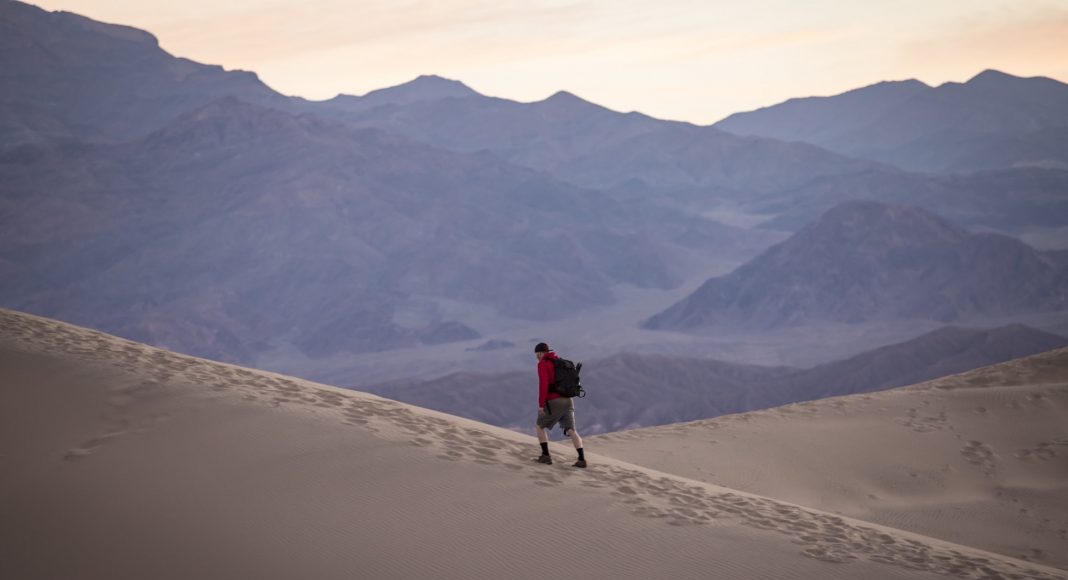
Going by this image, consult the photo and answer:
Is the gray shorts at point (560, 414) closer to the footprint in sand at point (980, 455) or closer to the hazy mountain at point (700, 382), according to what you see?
the footprint in sand at point (980, 455)

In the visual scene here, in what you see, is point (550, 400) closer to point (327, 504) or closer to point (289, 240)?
point (327, 504)

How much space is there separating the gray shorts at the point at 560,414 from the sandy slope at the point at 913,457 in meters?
6.99

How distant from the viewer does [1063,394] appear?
23375mm

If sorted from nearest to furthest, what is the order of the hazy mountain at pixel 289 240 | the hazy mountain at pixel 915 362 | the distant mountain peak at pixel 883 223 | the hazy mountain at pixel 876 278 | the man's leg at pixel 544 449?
the man's leg at pixel 544 449 → the hazy mountain at pixel 915 362 → the hazy mountain at pixel 876 278 → the distant mountain peak at pixel 883 223 → the hazy mountain at pixel 289 240

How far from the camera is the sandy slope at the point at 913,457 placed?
16484mm

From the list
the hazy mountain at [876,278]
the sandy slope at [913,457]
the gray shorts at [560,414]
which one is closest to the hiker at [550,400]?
the gray shorts at [560,414]

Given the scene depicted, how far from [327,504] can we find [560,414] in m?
2.80

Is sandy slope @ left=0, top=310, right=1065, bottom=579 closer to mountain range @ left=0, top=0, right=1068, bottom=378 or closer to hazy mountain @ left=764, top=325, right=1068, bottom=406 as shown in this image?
hazy mountain @ left=764, top=325, right=1068, bottom=406

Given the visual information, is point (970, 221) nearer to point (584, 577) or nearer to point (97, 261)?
point (97, 261)

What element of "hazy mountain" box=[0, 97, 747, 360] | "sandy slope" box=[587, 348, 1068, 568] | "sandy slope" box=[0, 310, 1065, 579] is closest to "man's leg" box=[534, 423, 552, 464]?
"sandy slope" box=[0, 310, 1065, 579]

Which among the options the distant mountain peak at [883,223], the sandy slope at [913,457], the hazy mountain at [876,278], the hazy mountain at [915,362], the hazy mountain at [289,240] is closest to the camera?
the sandy slope at [913,457]

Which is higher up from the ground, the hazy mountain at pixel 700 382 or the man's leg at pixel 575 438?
the man's leg at pixel 575 438

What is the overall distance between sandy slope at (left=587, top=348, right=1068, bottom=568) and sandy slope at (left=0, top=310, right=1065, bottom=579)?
4.35 metres

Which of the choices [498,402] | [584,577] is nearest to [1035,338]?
[498,402]
